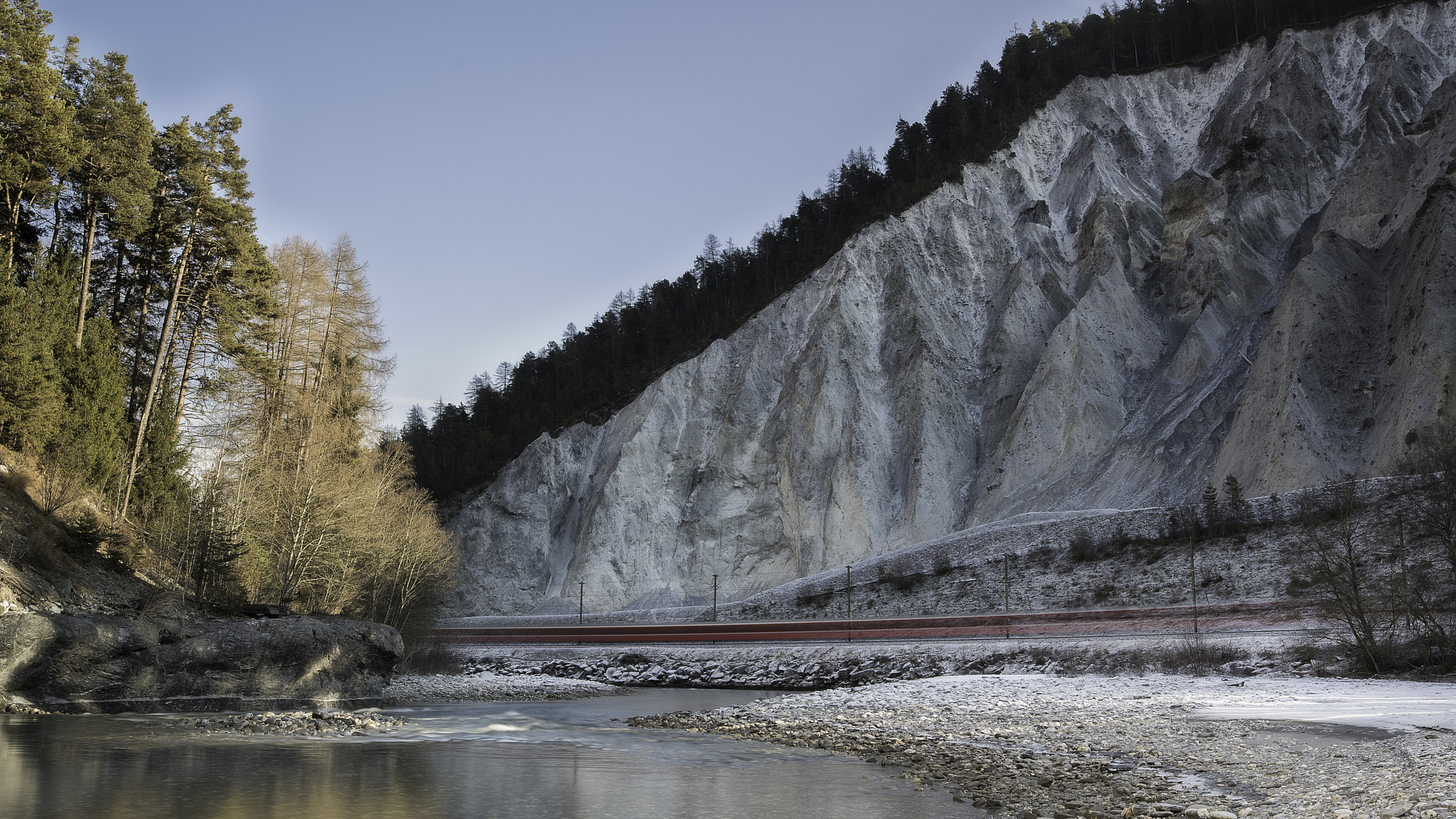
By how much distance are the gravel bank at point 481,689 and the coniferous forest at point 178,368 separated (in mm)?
3318

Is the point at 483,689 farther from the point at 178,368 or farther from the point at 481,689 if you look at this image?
the point at 178,368

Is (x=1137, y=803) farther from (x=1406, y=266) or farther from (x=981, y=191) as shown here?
(x=981, y=191)

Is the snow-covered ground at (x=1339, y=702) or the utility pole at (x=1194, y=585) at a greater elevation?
the utility pole at (x=1194, y=585)

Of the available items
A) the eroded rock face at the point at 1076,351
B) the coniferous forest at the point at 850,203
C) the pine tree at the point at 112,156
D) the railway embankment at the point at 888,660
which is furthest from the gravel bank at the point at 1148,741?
the coniferous forest at the point at 850,203

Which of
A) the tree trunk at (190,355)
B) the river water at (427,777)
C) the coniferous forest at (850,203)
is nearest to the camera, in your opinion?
the river water at (427,777)

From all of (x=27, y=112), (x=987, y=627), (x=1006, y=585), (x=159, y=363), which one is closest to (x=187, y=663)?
(x=159, y=363)

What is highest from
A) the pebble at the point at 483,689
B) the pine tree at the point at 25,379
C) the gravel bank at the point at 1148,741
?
the pine tree at the point at 25,379

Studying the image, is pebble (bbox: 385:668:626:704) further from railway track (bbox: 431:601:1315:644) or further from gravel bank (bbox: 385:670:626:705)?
railway track (bbox: 431:601:1315:644)

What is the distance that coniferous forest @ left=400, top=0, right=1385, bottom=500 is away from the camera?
65.3 metres

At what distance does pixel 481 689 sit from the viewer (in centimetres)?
2598

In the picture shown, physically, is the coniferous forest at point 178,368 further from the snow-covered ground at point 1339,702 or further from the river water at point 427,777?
the snow-covered ground at point 1339,702

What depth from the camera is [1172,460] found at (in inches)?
1608

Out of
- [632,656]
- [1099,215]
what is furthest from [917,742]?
[1099,215]

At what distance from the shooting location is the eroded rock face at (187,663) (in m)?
15.9
